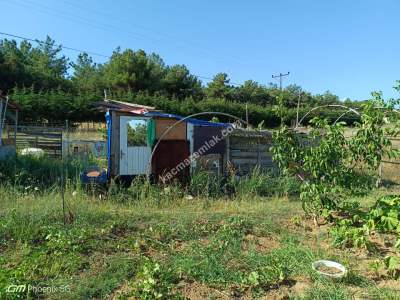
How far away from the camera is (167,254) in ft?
15.1

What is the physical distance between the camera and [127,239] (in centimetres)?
489

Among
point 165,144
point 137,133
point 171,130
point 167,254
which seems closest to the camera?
point 167,254

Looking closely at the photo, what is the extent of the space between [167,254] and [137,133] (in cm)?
569

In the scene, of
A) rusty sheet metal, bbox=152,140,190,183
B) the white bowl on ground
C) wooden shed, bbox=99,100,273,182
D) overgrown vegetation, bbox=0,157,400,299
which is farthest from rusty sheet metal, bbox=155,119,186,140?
the white bowl on ground

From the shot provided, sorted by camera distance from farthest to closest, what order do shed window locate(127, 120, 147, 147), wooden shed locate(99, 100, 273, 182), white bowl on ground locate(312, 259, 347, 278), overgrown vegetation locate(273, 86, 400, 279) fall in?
shed window locate(127, 120, 147, 147), wooden shed locate(99, 100, 273, 182), overgrown vegetation locate(273, 86, 400, 279), white bowl on ground locate(312, 259, 347, 278)

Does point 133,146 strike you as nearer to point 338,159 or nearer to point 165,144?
point 165,144

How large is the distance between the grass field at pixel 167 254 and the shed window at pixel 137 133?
10.9 ft

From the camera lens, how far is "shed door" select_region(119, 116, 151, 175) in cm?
964

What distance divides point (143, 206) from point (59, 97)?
2373 cm

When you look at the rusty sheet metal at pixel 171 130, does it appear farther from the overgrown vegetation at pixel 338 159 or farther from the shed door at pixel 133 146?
the overgrown vegetation at pixel 338 159

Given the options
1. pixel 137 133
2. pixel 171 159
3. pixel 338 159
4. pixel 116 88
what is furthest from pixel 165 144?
pixel 116 88

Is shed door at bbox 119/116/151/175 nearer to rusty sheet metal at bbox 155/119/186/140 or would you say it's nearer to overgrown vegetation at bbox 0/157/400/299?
rusty sheet metal at bbox 155/119/186/140

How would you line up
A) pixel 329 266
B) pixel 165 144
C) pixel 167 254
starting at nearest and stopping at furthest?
pixel 329 266, pixel 167 254, pixel 165 144

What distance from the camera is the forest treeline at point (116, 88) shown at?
92.0 feet
